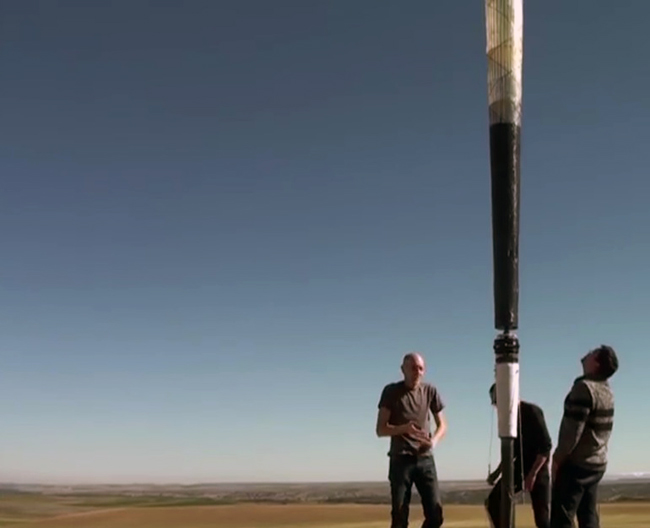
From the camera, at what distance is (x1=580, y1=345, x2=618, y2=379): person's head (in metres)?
6.52

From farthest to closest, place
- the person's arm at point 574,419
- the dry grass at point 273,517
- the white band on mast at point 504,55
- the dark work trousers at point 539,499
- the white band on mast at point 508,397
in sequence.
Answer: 1. the dry grass at point 273,517
2. the white band on mast at point 504,55
3. the dark work trousers at point 539,499
4. the white band on mast at point 508,397
5. the person's arm at point 574,419

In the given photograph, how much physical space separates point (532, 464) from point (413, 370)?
1353 mm

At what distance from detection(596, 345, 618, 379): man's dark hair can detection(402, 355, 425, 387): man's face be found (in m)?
1.62

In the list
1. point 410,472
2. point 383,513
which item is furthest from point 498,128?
point 383,513

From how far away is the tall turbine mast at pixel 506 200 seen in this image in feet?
22.1

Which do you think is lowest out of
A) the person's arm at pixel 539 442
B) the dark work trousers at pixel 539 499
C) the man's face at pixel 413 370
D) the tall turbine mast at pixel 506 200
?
the dark work trousers at pixel 539 499

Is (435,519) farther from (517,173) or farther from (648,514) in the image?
(648,514)

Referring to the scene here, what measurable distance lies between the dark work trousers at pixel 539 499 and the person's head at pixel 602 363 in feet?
3.51

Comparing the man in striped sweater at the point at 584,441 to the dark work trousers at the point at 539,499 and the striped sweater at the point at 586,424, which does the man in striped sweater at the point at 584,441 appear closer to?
the striped sweater at the point at 586,424

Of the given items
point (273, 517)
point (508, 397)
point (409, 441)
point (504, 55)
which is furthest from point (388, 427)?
point (273, 517)

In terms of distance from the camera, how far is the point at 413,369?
288 inches

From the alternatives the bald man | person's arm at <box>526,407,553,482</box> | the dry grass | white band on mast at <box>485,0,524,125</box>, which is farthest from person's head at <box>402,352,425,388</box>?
the dry grass

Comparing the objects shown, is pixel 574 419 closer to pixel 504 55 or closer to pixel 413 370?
pixel 413 370

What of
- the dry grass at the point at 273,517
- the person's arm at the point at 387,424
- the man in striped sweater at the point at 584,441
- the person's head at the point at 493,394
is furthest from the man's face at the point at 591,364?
the dry grass at the point at 273,517
